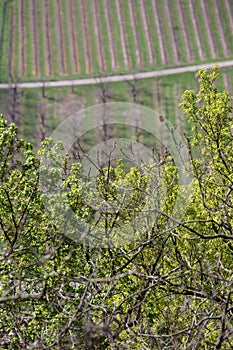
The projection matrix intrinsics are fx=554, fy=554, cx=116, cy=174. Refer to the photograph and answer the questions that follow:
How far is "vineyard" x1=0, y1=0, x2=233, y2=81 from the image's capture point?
325 feet

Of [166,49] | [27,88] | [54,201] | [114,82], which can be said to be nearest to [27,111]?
[27,88]

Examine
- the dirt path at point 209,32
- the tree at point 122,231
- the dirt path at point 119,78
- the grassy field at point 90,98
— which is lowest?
the tree at point 122,231

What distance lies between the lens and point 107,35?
103 metres

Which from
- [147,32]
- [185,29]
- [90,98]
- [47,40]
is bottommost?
[90,98]

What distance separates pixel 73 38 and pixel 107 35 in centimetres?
638

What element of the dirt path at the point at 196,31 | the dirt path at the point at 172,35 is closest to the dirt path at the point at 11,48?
the dirt path at the point at 172,35

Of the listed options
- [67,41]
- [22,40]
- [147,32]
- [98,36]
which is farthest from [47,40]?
[147,32]

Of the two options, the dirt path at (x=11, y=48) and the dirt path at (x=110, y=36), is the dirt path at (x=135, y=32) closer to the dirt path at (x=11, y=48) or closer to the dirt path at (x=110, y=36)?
the dirt path at (x=110, y=36)

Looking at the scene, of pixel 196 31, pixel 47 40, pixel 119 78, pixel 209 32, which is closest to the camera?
pixel 119 78

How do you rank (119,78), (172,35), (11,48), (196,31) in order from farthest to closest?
(196,31) < (172,35) < (11,48) < (119,78)

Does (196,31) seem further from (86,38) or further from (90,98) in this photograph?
(90,98)

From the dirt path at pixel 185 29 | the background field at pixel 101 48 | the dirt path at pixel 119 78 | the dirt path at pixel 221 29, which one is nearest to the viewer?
the background field at pixel 101 48

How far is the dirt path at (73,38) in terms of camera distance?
326 ft

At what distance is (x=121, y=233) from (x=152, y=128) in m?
66.9
